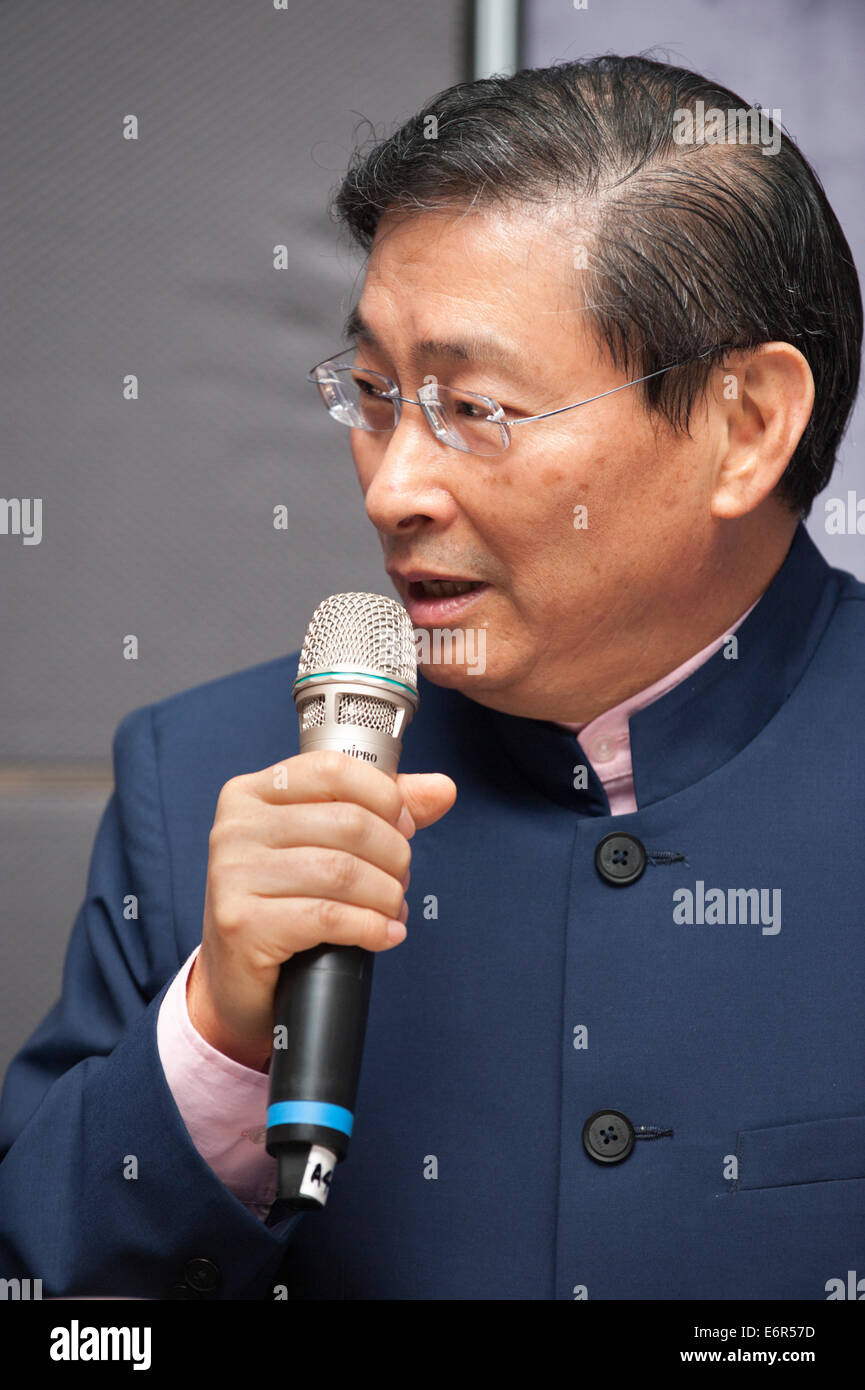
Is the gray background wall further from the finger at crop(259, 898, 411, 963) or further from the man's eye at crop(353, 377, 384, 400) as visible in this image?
the finger at crop(259, 898, 411, 963)

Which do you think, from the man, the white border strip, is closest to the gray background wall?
the white border strip

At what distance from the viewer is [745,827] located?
1.29m

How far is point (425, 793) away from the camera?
96 cm

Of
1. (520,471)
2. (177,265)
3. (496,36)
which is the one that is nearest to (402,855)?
(520,471)

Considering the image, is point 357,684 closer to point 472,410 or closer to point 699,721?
point 472,410

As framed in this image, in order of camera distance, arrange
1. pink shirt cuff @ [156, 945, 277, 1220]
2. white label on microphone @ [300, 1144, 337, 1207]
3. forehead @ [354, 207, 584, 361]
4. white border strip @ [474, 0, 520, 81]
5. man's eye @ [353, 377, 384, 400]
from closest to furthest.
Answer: white label on microphone @ [300, 1144, 337, 1207]
pink shirt cuff @ [156, 945, 277, 1220]
forehead @ [354, 207, 584, 361]
man's eye @ [353, 377, 384, 400]
white border strip @ [474, 0, 520, 81]

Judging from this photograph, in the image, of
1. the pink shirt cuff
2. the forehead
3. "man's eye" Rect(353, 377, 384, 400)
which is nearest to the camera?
the pink shirt cuff

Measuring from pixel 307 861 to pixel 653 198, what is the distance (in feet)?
2.38

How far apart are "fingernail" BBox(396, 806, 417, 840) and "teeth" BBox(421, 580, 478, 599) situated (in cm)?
36

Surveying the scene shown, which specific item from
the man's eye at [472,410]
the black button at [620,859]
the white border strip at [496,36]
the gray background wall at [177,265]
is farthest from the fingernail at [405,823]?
the white border strip at [496,36]

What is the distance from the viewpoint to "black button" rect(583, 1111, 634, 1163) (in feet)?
3.84

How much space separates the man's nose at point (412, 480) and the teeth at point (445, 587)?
0.22 ft

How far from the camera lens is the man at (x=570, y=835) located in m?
1.17
